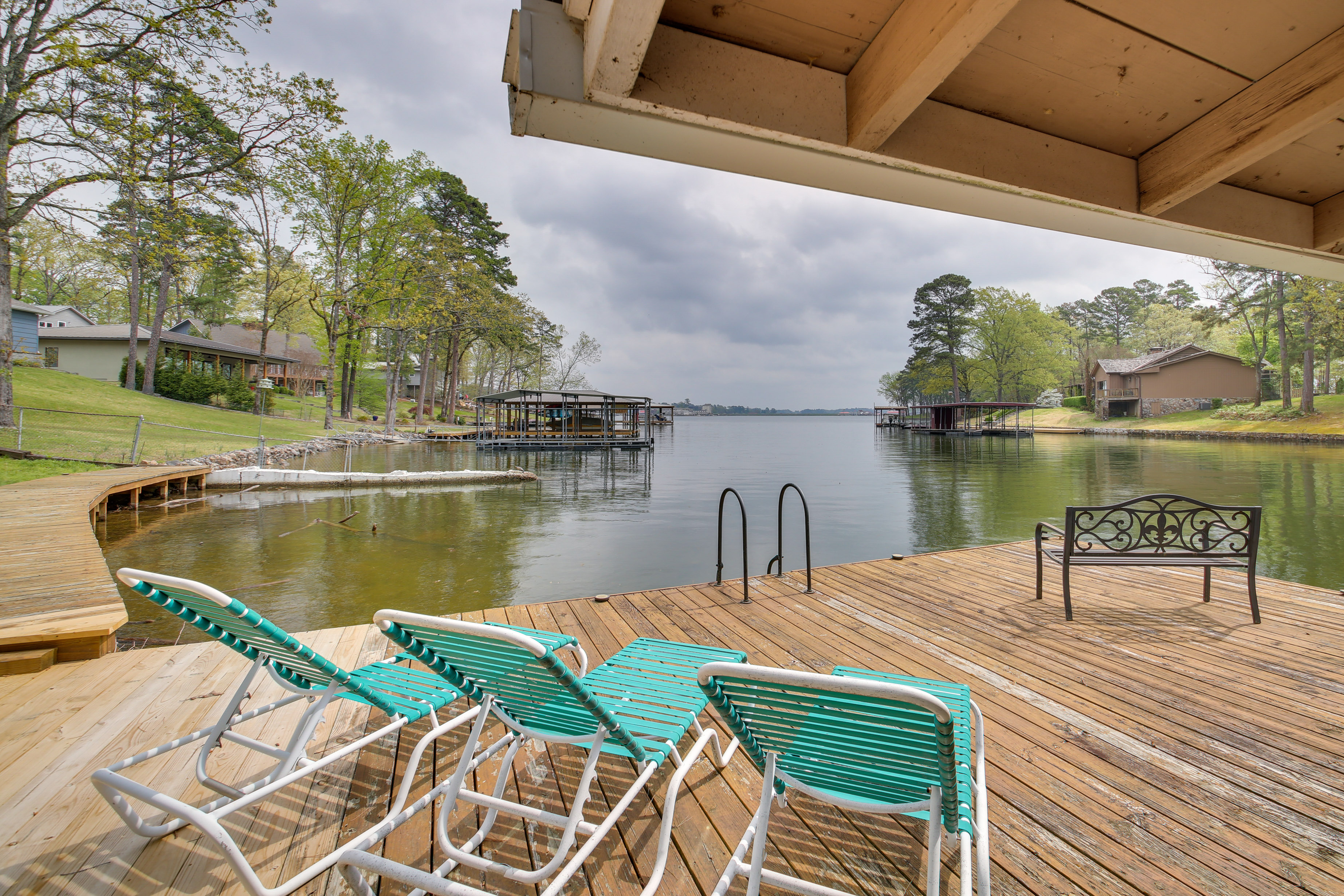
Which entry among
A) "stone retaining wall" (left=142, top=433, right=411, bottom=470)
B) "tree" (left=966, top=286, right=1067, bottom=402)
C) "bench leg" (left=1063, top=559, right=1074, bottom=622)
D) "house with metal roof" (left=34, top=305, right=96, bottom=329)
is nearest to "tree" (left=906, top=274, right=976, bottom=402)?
"tree" (left=966, top=286, right=1067, bottom=402)

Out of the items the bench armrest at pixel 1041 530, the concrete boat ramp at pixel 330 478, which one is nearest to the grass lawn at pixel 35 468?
the concrete boat ramp at pixel 330 478

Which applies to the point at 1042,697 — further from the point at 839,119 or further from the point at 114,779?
the point at 114,779

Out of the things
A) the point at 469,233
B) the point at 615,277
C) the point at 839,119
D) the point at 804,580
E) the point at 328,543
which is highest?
the point at 615,277

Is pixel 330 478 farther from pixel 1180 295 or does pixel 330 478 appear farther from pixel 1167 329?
pixel 1180 295

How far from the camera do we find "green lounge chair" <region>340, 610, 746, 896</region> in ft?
4.44

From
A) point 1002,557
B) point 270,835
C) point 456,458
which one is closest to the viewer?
point 270,835

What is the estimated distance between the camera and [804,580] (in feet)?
15.3

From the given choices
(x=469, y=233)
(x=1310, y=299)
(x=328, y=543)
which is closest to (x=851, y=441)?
(x=1310, y=299)

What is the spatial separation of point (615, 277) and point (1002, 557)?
242 ft

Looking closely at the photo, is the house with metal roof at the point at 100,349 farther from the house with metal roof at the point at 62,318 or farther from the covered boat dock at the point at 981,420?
the covered boat dock at the point at 981,420

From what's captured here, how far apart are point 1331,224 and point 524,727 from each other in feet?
12.4

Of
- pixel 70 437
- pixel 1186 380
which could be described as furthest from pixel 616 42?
pixel 1186 380

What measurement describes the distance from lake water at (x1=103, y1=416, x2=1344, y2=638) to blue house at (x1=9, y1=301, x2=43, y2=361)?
14.4 meters

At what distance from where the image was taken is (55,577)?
4.08 m
